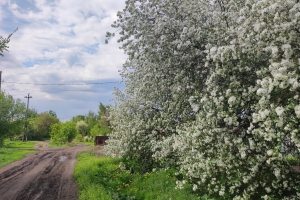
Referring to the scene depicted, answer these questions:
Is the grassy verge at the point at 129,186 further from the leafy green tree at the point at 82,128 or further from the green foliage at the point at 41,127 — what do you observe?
the green foliage at the point at 41,127

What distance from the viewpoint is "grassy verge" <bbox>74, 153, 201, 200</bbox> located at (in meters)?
14.0

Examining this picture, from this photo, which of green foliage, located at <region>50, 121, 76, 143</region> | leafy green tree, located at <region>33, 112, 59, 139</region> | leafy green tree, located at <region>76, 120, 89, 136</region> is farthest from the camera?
leafy green tree, located at <region>33, 112, 59, 139</region>

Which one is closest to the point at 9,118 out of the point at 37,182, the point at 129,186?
the point at 37,182

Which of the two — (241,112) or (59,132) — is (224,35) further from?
(59,132)

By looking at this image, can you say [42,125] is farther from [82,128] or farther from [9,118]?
[9,118]

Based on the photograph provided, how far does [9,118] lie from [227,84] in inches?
1083

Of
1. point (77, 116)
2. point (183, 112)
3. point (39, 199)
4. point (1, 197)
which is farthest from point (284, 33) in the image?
point (77, 116)

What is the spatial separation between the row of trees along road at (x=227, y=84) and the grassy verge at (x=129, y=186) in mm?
1618

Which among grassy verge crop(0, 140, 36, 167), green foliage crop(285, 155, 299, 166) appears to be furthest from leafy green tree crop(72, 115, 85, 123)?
green foliage crop(285, 155, 299, 166)

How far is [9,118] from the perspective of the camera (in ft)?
101

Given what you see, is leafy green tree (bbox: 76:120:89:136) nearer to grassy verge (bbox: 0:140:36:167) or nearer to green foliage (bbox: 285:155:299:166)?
grassy verge (bbox: 0:140:36:167)

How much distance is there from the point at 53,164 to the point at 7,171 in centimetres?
495

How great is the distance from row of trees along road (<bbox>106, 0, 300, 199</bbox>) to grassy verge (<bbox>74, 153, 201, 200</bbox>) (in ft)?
5.31

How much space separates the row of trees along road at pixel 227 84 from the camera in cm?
686
